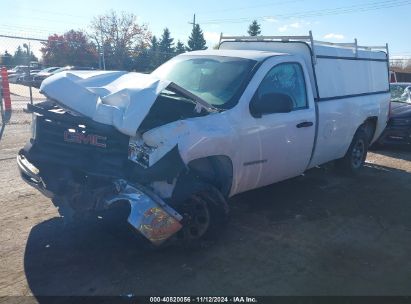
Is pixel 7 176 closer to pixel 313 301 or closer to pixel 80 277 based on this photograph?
pixel 80 277

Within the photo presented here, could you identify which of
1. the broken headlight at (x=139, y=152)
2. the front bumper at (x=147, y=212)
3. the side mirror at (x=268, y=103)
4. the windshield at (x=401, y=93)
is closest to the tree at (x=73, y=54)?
the windshield at (x=401, y=93)

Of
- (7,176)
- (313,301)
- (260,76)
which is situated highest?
(260,76)

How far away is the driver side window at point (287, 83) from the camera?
5000 millimetres

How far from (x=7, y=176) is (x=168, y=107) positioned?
12.4ft

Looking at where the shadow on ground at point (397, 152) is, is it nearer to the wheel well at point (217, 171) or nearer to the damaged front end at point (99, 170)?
the wheel well at point (217, 171)

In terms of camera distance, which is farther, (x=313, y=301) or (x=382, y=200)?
(x=382, y=200)

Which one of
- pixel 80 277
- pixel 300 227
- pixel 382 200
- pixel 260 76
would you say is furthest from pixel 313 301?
pixel 382 200

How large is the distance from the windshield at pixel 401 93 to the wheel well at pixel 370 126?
368cm

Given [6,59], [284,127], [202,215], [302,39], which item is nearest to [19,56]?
[6,59]

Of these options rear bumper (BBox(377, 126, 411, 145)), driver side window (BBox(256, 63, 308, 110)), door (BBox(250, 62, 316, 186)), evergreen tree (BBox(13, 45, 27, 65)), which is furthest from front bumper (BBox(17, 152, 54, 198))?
evergreen tree (BBox(13, 45, 27, 65))

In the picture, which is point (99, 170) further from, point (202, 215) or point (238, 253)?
point (238, 253)

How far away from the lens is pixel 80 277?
3.69 metres

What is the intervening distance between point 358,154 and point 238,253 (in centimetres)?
429

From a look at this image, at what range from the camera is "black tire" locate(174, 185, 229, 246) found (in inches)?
164
